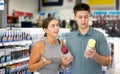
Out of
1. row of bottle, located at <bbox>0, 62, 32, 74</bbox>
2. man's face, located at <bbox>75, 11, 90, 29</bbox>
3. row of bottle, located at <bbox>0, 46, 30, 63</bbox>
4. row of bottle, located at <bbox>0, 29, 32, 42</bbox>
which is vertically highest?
man's face, located at <bbox>75, 11, 90, 29</bbox>

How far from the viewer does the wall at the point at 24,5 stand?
11.4 metres

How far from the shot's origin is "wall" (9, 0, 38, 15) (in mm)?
11438

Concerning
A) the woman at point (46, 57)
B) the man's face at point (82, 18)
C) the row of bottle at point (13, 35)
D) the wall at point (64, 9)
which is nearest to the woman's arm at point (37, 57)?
the woman at point (46, 57)

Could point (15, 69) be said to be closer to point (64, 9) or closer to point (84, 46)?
point (84, 46)

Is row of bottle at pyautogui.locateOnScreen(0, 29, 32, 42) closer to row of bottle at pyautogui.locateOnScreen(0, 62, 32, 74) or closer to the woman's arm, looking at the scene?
row of bottle at pyautogui.locateOnScreen(0, 62, 32, 74)

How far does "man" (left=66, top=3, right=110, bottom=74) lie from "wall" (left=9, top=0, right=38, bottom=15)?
9.05 meters

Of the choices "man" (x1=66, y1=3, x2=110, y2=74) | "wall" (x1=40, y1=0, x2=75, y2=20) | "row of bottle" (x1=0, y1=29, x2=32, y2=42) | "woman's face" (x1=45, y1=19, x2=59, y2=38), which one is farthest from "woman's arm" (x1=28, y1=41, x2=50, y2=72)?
"wall" (x1=40, y1=0, x2=75, y2=20)

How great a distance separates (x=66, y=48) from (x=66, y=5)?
11040 millimetres

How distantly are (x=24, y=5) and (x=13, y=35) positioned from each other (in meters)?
7.54

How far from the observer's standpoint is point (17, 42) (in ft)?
17.6

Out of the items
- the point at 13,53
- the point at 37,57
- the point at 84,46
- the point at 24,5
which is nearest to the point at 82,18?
the point at 84,46

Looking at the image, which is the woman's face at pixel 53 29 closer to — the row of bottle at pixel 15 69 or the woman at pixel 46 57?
the woman at pixel 46 57

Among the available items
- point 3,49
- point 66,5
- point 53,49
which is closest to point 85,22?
point 53,49

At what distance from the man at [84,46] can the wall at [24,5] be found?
9048mm
